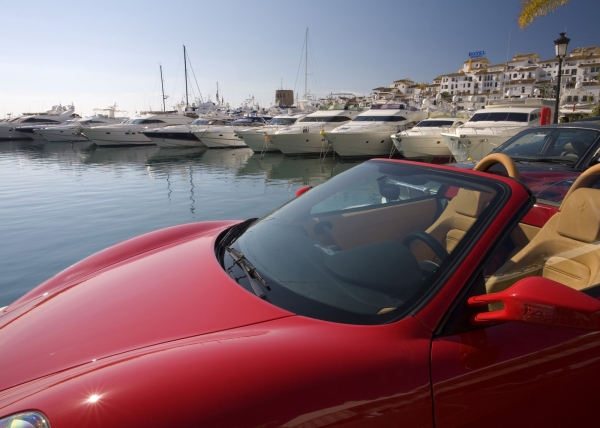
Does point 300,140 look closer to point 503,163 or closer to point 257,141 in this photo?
point 257,141

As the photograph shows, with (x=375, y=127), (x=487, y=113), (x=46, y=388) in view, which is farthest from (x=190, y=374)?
(x=375, y=127)

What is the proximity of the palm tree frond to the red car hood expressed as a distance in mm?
14334

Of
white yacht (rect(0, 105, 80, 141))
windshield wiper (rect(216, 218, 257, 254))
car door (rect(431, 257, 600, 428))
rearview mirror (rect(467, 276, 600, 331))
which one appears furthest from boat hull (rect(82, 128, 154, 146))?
rearview mirror (rect(467, 276, 600, 331))

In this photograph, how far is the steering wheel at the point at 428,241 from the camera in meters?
1.54

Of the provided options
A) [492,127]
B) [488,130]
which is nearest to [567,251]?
[488,130]

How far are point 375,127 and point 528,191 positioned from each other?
19842 mm

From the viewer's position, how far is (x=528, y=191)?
161cm

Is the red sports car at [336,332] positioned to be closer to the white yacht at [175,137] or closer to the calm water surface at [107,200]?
the calm water surface at [107,200]

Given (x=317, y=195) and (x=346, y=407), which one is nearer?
(x=346, y=407)

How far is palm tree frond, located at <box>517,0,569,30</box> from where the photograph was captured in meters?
12.4

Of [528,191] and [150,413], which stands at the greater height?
[528,191]

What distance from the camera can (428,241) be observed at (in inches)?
65.9

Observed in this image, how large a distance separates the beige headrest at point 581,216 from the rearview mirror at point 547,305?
104cm

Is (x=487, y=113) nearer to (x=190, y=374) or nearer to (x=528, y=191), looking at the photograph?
(x=528, y=191)
